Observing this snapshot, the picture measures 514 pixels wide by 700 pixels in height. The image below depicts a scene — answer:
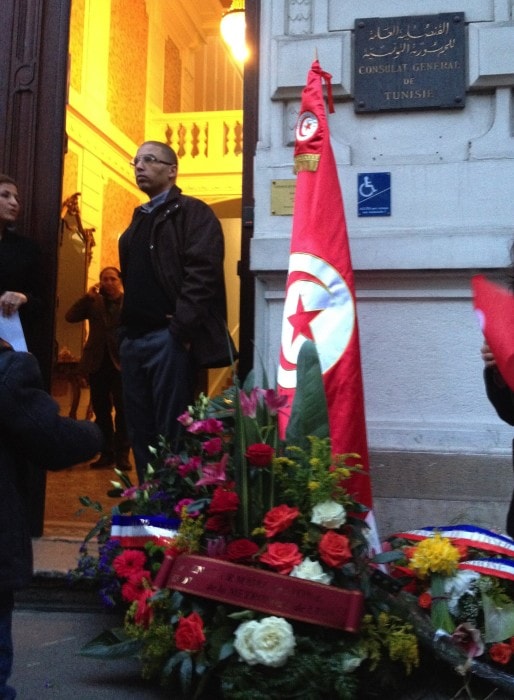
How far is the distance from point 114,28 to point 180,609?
28.2 ft

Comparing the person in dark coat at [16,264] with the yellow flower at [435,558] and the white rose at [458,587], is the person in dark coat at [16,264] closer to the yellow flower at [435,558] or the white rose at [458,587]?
the yellow flower at [435,558]

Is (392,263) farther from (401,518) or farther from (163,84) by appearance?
(163,84)

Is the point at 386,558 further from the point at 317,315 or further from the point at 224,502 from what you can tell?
the point at 317,315

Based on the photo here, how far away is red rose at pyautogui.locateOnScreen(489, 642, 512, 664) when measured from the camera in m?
2.38

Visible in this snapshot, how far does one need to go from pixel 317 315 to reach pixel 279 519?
3.44 ft

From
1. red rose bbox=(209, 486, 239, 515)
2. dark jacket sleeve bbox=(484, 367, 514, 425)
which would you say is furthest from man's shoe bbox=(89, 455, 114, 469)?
dark jacket sleeve bbox=(484, 367, 514, 425)

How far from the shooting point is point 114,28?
938 centimetres

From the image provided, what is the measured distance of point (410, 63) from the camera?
145 inches

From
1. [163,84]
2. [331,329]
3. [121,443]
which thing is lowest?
[121,443]

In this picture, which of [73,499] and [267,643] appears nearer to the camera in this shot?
[267,643]

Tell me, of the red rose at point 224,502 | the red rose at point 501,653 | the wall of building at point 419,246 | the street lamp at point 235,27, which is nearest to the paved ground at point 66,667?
the red rose at point 224,502

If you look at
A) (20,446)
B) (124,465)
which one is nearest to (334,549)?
(20,446)

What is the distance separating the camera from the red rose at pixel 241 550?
2.31 metres

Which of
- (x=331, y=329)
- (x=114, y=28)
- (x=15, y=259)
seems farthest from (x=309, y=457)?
(x=114, y=28)
